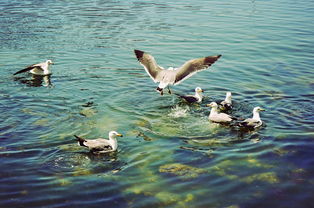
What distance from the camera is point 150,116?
14.0 m

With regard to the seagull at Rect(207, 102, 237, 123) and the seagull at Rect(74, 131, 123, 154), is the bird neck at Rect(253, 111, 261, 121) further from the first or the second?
the seagull at Rect(74, 131, 123, 154)

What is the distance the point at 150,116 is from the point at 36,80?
6403mm

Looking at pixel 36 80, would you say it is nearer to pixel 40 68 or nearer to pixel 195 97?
pixel 40 68

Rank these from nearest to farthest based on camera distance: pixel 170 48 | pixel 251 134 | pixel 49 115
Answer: pixel 251 134 → pixel 49 115 → pixel 170 48

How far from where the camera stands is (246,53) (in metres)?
21.6

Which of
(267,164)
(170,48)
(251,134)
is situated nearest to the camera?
(267,164)

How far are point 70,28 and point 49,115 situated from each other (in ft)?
42.6

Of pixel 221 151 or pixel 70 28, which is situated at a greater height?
pixel 70 28

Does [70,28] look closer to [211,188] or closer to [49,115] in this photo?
[49,115]

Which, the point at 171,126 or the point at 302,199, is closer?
the point at 302,199

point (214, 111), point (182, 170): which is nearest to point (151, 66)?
point (214, 111)

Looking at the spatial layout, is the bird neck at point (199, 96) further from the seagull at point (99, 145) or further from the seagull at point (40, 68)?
the seagull at point (40, 68)

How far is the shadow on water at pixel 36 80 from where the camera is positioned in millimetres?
17281

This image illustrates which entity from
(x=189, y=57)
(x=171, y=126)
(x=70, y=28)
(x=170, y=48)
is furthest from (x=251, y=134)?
(x=70, y=28)
